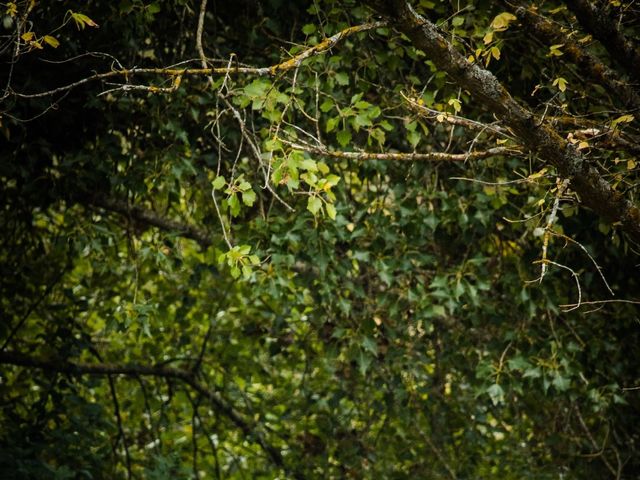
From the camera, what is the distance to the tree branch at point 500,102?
7.45 ft

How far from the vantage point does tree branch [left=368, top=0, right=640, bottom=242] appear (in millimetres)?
2271

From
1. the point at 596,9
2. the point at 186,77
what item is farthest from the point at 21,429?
the point at 596,9

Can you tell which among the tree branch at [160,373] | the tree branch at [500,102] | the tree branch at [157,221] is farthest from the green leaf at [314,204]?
the tree branch at [160,373]

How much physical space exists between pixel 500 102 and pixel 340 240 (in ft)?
5.98

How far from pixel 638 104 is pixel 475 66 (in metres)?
0.69

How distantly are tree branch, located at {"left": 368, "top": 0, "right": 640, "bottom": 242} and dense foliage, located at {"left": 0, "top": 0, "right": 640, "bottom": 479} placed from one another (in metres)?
0.65

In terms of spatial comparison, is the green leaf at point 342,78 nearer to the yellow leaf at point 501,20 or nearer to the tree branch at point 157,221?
the yellow leaf at point 501,20

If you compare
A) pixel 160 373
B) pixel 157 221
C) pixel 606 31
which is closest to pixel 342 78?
pixel 606 31

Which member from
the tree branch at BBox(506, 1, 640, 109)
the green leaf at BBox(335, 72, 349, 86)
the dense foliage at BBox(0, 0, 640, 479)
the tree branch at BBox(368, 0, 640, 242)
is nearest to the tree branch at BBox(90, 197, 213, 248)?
the dense foliage at BBox(0, 0, 640, 479)

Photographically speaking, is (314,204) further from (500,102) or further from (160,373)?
(160,373)

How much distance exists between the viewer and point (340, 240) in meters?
4.01

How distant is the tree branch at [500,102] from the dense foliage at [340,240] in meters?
0.65

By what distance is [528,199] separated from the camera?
13.0ft

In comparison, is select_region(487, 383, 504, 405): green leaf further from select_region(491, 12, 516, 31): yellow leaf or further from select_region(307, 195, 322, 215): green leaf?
select_region(491, 12, 516, 31): yellow leaf
